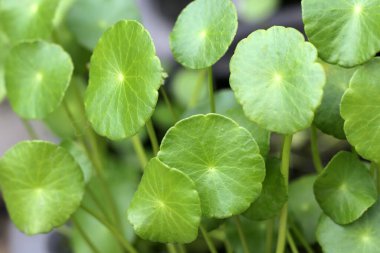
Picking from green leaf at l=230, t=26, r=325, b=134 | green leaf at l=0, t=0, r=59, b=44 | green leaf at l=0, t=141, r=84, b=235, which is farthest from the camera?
green leaf at l=0, t=0, r=59, b=44

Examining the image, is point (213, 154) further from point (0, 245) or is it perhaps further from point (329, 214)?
point (0, 245)

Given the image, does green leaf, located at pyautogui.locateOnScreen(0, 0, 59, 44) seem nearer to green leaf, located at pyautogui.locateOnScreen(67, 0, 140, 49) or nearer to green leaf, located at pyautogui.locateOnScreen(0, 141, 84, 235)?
green leaf, located at pyautogui.locateOnScreen(67, 0, 140, 49)

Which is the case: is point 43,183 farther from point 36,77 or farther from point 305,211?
point 305,211

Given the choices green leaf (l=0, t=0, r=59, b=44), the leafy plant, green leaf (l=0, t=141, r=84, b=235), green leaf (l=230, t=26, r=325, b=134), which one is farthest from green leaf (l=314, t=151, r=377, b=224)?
green leaf (l=0, t=0, r=59, b=44)

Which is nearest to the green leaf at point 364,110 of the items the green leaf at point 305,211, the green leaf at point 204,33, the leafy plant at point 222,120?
the leafy plant at point 222,120

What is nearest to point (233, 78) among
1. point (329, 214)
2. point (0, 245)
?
point (329, 214)

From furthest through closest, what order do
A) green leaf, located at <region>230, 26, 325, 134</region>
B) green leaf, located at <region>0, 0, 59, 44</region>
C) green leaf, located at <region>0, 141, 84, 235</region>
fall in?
green leaf, located at <region>0, 0, 59, 44</region>
green leaf, located at <region>0, 141, 84, 235</region>
green leaf, located at <region>230, 26, 325, 134</region>

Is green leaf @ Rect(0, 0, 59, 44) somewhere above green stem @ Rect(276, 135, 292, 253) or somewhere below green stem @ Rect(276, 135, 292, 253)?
above
